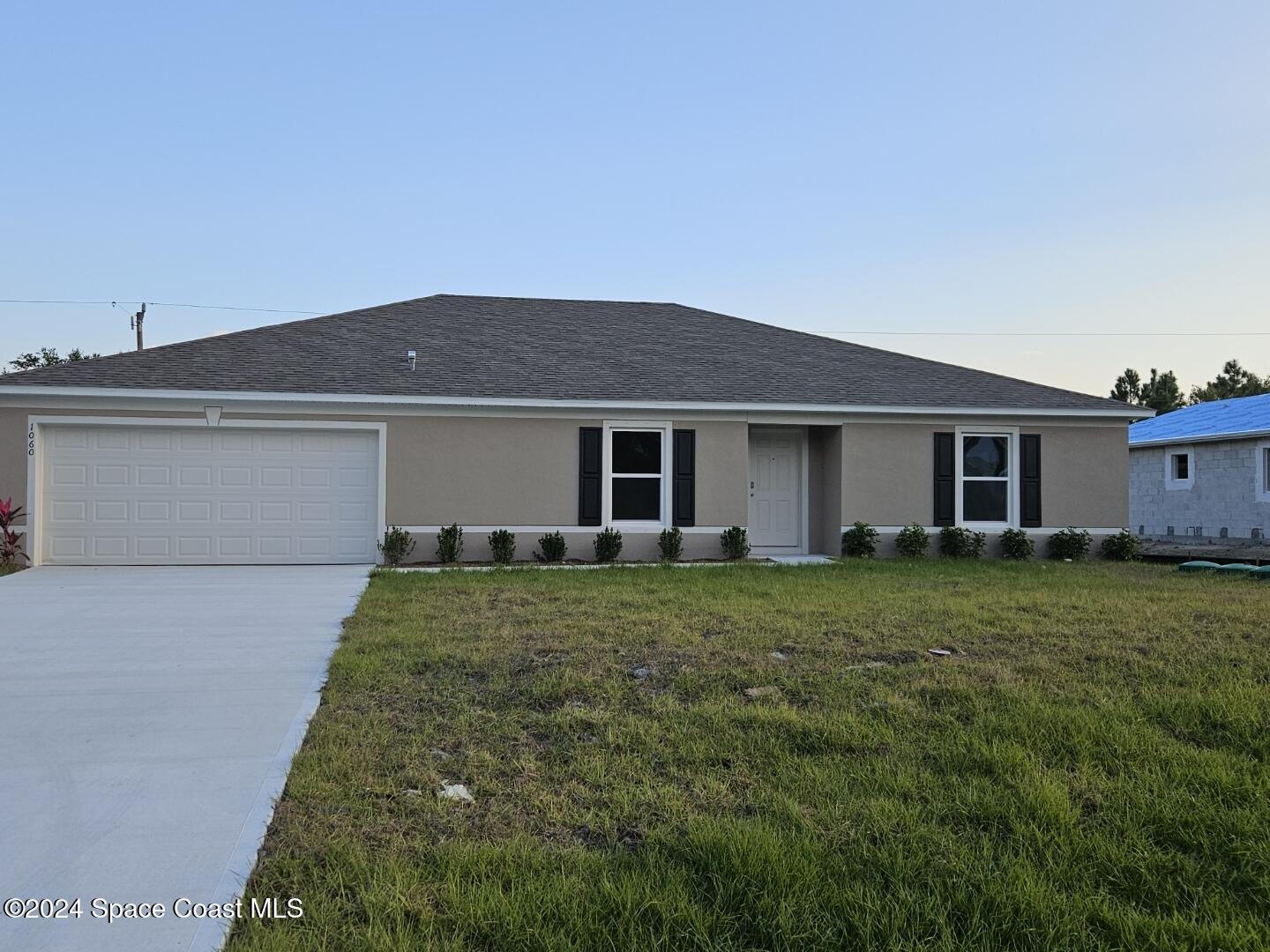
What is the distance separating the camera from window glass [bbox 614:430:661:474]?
42.8 ft

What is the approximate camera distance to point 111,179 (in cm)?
1523

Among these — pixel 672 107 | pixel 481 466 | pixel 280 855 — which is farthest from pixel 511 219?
pixel 280 855

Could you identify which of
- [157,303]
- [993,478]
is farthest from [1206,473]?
[157,303]

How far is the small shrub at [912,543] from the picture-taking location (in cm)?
1323

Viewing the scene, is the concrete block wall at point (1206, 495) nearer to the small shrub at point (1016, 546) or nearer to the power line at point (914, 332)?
the power line at point (914, 332)

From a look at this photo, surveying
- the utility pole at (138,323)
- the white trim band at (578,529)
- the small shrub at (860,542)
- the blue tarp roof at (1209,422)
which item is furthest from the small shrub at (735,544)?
the utility pole at (138,323)

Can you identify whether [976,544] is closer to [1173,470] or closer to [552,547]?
[552,547]

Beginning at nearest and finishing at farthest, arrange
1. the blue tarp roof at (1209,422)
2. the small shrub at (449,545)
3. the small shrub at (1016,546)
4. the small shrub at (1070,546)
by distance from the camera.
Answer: the small shrub at (449,545)
the small shrub at (1016,546)
the small shrub at (1070,546)
the blue tarp roof at (1209,422)

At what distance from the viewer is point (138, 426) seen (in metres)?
11.7

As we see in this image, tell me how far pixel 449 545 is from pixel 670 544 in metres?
3.56

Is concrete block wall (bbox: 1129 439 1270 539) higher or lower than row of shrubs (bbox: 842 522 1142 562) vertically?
higher

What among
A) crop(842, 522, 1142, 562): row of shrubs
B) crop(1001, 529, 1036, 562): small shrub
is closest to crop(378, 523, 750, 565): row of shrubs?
crop(842, 522, 1142, 562): row of shrubs

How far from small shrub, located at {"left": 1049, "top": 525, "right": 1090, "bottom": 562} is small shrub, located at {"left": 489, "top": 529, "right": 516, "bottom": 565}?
9.49 m

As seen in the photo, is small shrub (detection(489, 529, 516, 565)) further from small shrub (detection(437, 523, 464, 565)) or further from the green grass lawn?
the green grass lawn
